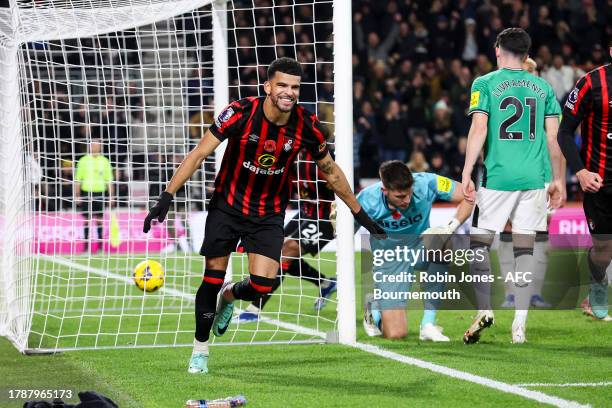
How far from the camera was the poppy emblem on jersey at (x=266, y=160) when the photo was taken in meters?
6.96

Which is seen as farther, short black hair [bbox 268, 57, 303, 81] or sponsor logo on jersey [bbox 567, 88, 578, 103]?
sponsor logo on jersey [bbox 567, 88, 578, 103]

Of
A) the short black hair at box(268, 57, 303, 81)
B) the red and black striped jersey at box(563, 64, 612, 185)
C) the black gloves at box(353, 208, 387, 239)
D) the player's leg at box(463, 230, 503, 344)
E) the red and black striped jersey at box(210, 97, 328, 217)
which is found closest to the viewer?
the short black hair at box(268, 57, 303, 81)

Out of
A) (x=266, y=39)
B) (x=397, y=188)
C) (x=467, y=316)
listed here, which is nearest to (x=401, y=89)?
(x=266, y=39)

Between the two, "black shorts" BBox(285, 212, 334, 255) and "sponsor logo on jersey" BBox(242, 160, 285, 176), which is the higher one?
"sponsor logo on jersey" BBox(242, 160, 285, 176)

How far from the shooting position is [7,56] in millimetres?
9055

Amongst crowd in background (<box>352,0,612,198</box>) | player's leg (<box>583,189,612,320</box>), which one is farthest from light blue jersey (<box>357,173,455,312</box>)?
crowd in background (<box>352,0,612,198</box>)

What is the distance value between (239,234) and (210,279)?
0.36 m

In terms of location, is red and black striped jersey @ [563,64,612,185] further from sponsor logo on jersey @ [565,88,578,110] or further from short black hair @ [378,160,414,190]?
short black hair @ [378,160,414,190]

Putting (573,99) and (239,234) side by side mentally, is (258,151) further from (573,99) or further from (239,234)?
(573,99)

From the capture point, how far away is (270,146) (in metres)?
6.92

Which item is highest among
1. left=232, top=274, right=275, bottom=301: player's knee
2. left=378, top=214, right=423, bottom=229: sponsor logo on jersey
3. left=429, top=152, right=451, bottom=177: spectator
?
left=378, top=214, right=423, bottom=229: sponsor logo on jersey

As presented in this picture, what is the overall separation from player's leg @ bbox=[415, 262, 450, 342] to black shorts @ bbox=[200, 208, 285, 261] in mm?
1919

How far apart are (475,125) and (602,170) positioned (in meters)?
1.04

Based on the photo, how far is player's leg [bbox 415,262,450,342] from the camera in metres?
8.55
